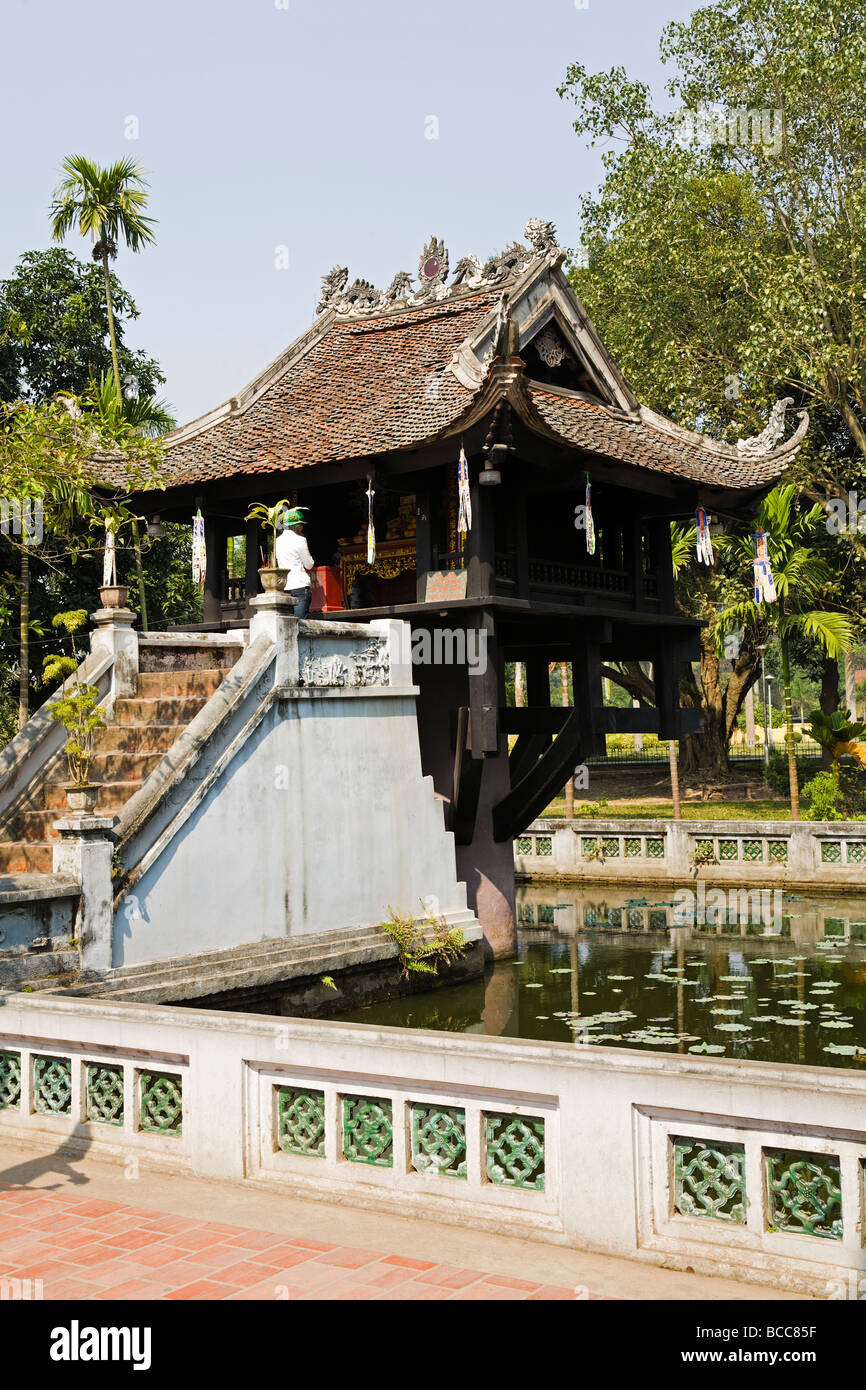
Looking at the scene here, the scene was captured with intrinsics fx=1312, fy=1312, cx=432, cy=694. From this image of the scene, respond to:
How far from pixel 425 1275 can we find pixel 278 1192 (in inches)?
49.3

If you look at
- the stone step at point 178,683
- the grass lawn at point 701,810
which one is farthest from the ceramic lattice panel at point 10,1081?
the grass lawn at point 701,810

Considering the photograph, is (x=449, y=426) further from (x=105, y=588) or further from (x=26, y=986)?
(x=26, y=986)

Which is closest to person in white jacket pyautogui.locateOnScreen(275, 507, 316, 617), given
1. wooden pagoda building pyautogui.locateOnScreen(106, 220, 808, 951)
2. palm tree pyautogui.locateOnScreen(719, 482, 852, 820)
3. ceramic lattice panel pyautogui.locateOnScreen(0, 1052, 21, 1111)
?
wooden pagoda building pyautogui.locateOnScreen(106, 220, 808, 951)

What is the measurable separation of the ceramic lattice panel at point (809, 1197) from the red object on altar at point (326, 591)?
10953mm

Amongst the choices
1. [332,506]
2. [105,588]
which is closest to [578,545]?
[332,506]

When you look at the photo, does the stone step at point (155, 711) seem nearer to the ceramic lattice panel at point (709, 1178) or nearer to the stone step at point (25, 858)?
the stone step at point (25, 858)

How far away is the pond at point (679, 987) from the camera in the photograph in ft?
39.7

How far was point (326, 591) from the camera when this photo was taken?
603 inches

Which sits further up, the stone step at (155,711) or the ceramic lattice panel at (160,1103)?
the stone step at (155,711)

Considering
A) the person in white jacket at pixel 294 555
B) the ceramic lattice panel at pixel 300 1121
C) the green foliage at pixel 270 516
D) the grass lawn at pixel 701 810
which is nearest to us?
the ceramic lattice panel at pixel 300 1121

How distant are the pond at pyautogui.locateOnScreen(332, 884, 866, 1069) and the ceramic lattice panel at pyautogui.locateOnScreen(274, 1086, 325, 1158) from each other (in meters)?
5.57

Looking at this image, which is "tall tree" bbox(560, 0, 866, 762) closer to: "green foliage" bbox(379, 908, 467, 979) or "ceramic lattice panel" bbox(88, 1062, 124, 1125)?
"green foliage" bbox(379, 908, 467, 979)

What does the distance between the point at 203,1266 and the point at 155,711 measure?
7.53 meters

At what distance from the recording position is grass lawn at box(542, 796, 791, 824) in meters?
27.5
